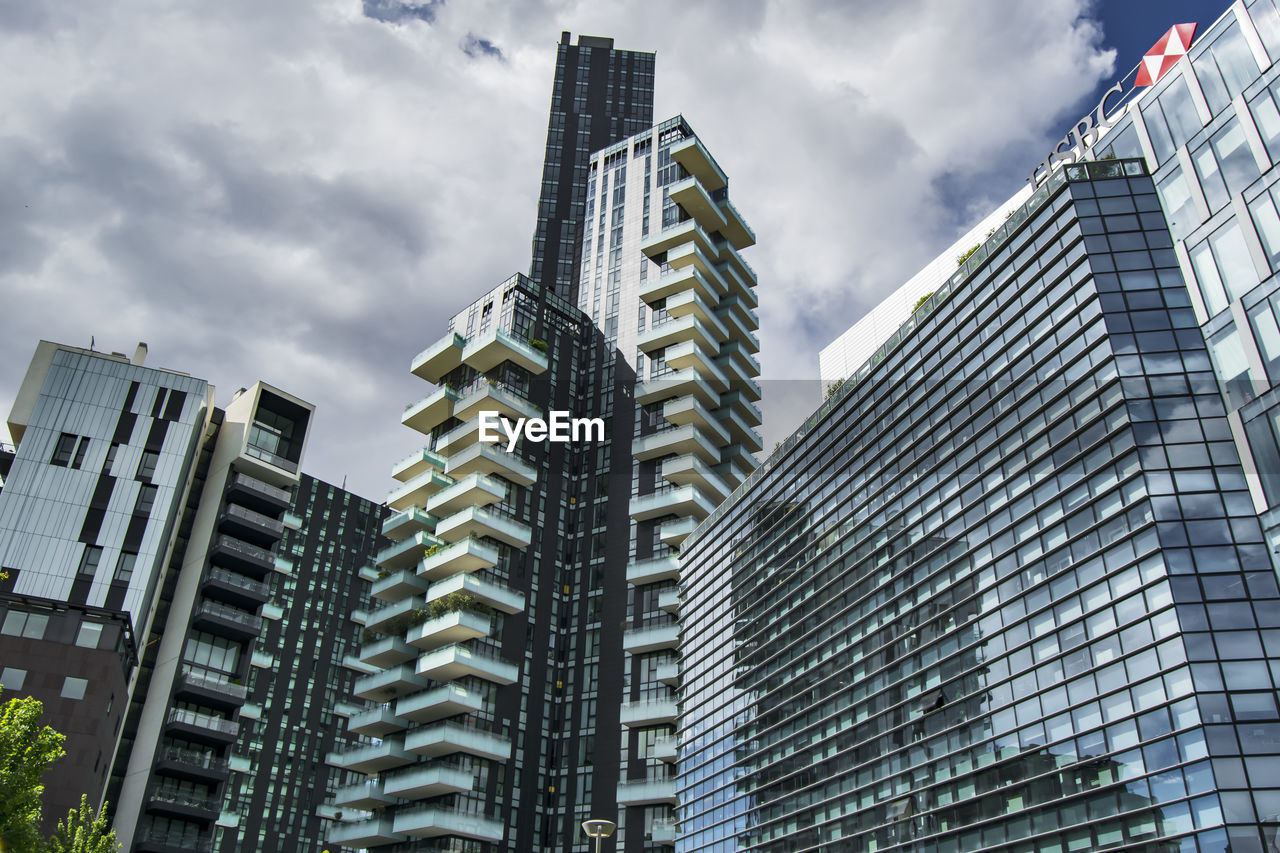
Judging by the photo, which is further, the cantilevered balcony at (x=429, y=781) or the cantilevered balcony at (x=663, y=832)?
the cantilevered balcony at (x=429, y=781)

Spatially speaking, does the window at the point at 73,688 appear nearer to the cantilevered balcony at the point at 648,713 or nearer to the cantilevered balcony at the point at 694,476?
the cantilevered balcony at the point at 648,713

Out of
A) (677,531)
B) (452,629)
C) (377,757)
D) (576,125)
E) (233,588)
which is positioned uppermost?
(576,125)

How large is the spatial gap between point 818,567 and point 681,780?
2058 centimetres

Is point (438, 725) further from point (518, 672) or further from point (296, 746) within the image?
point (296, 746)

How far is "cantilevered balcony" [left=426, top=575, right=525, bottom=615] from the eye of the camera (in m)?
75.7

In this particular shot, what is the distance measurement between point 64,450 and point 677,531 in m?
46.8

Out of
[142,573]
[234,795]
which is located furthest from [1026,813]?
[234,795]

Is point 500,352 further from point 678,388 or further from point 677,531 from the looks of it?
point 677,531

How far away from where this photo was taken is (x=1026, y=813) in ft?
114

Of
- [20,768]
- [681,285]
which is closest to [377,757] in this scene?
[681,285]

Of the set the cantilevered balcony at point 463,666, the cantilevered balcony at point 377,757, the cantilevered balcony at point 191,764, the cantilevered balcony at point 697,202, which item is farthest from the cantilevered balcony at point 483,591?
the cantilevered balcony at point 697,202

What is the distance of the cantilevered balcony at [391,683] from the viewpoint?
77.6 m

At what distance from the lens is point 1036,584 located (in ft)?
123

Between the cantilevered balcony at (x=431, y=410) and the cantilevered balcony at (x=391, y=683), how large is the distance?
72.0 ft
